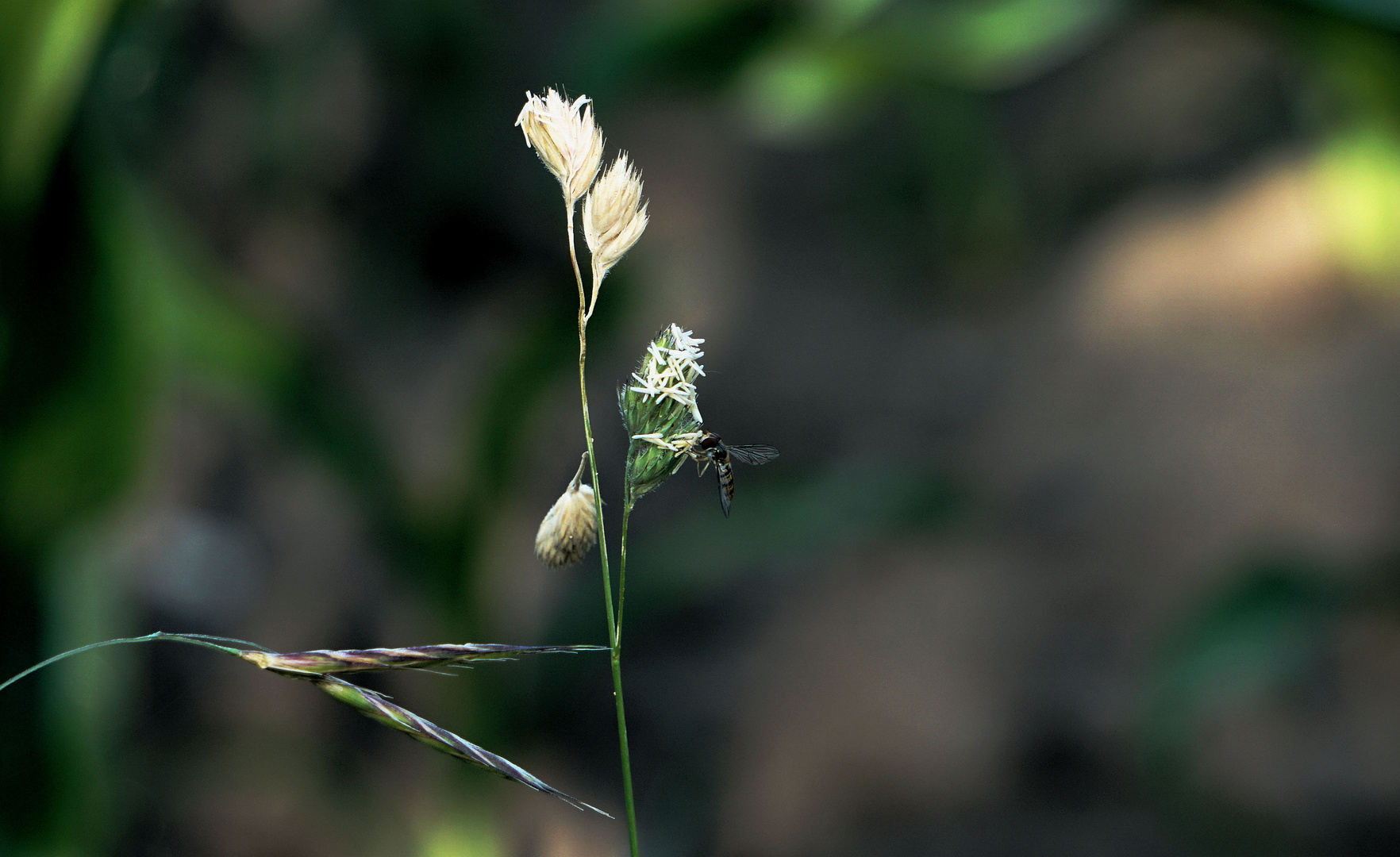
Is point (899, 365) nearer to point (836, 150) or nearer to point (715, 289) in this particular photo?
point (715, 289)

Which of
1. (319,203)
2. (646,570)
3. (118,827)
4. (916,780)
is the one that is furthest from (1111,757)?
(319,203)

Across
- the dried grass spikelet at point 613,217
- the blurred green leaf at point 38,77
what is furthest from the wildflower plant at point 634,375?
the blurred green leaf at point 38,77

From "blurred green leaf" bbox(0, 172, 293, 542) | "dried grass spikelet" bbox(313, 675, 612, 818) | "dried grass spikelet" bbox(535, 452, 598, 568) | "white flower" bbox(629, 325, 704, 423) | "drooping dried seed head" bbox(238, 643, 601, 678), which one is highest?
"blurred green leaf" bbox(0, 172, 293, 542)

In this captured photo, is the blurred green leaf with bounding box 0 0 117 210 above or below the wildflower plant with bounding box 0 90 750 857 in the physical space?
above

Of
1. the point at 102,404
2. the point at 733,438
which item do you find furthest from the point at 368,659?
the point at 102,404

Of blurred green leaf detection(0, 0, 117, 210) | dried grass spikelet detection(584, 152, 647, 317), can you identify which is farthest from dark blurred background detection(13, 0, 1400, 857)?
dried grass spikelet detection(584, 152, 647, 317)

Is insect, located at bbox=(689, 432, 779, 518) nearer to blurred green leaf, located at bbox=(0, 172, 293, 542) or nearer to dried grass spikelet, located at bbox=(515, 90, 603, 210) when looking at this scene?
dried grass spikelet, located at bbox=(515, 90, 603, 210)

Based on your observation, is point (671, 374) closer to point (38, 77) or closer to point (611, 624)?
point (611, 624)
